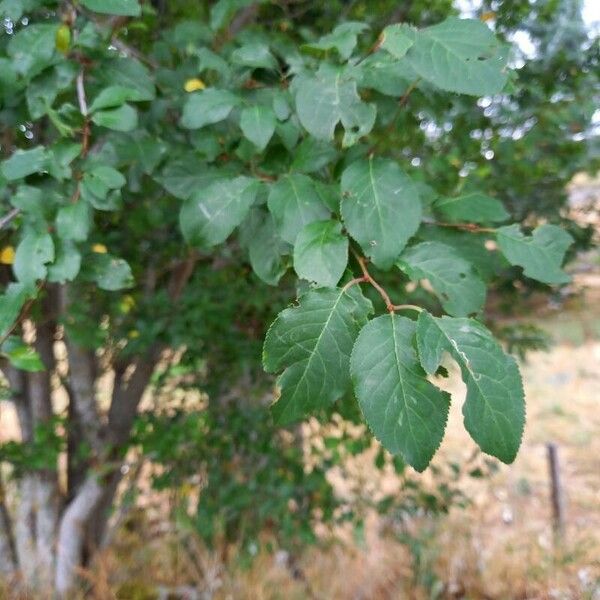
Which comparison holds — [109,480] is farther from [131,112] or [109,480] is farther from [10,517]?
[131,112]

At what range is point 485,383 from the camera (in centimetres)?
53

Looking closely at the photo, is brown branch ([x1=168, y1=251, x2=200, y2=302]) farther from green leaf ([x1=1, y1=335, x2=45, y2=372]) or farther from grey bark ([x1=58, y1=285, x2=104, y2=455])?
green leaf ([x1=1, y1=335, x2=45, y2=372])

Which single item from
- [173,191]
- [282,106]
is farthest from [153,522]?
[282,106]

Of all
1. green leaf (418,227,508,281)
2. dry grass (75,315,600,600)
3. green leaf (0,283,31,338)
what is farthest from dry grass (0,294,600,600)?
green leaf (0,283,31,338)

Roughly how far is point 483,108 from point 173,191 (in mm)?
1091

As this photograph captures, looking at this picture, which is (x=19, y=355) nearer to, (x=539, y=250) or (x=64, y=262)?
(x=64, y=262)

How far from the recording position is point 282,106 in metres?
0.80

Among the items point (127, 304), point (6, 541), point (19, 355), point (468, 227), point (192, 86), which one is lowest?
point (6, 541)

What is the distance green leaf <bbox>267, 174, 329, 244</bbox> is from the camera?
721 millimetres

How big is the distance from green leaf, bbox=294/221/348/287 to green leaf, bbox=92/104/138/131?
326 mm

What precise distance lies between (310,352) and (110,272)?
0.49 meters

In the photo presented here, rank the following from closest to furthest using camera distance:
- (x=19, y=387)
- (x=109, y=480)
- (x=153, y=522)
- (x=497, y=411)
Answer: (x=497, y=411) → (x=19, y=387) → (x=109, y=480) → (x=153, y=522)

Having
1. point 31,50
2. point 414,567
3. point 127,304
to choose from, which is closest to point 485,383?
A: point 31,50

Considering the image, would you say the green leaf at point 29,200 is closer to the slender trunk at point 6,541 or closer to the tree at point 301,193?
the tree at point 301,193
